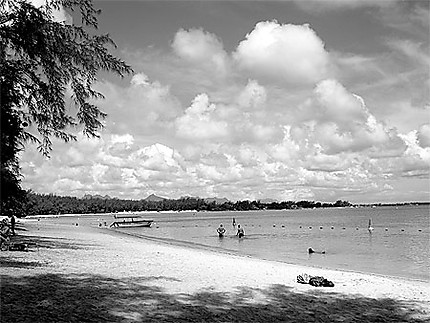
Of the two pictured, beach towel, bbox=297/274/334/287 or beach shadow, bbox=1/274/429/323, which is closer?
beach shadow, bbox=1/274/429/323

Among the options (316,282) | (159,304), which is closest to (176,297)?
(159,304)

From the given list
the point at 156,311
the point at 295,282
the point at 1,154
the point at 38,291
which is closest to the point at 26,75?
the point at 1,154

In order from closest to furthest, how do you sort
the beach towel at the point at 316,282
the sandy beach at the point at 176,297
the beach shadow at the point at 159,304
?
the beach shadow at the point at 159,304 → the sandy beach at the point at 176,297 → the beach towel at the point at 316,282

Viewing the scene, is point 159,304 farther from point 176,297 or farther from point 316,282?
point 316,282

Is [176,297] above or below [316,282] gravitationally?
above

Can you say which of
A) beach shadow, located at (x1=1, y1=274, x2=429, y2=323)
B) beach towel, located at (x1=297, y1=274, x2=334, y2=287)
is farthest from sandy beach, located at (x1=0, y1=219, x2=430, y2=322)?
beach towel, located at (x1=297, y1=274, x2=334, y2=287)

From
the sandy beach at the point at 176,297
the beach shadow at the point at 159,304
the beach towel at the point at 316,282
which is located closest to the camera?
the beach shadow at the point at 159,304

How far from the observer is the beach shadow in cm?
854

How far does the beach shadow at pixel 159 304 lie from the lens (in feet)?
28.0

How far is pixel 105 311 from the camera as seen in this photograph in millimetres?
8727

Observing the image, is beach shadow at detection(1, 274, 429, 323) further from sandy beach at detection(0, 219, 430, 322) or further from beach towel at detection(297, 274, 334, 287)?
beach towel at detection(297, 274, 334, 287)

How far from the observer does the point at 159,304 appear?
31.7 feet

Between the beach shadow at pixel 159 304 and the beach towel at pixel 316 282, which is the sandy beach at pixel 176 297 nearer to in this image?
the beach shadow at pixel 159 304

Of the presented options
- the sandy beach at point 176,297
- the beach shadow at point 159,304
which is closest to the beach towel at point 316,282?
the sandy beach at point 176,297
